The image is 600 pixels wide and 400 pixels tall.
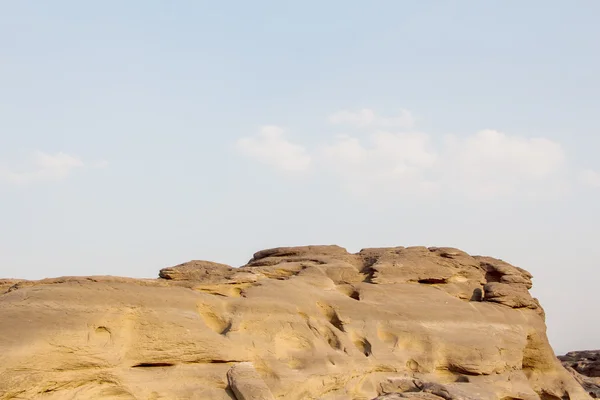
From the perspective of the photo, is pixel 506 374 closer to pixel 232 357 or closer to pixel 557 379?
pixel 557 379

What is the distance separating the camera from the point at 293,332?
1667 cm

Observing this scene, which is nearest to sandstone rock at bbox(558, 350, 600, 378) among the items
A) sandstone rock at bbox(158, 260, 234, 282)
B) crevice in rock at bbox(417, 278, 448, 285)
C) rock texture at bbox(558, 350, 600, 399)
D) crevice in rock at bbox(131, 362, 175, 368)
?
rock texture at bbox(558, 350, 600, 399)

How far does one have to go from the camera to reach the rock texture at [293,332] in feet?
43.2

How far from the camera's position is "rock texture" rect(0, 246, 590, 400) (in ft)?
43.2

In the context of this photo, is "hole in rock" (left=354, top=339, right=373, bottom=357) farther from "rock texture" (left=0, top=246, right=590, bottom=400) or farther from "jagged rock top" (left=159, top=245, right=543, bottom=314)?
"jagged rock top" (left=159, top=245, right=543, bottom=314)

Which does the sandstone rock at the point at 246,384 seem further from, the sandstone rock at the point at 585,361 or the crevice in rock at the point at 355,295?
the sandstone rock at the point at 585,361

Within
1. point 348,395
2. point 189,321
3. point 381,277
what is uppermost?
point 381,277

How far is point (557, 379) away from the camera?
21297 millimetres

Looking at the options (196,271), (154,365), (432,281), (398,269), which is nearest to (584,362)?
(432,281)

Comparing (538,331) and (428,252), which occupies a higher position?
(428,252)

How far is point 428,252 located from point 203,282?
28.2ft

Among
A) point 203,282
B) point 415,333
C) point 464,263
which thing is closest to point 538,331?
point 464,263

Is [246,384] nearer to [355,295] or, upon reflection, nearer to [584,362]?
[355,295]

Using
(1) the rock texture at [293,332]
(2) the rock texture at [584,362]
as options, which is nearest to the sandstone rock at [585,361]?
(2) the rock texture at [584,362]
